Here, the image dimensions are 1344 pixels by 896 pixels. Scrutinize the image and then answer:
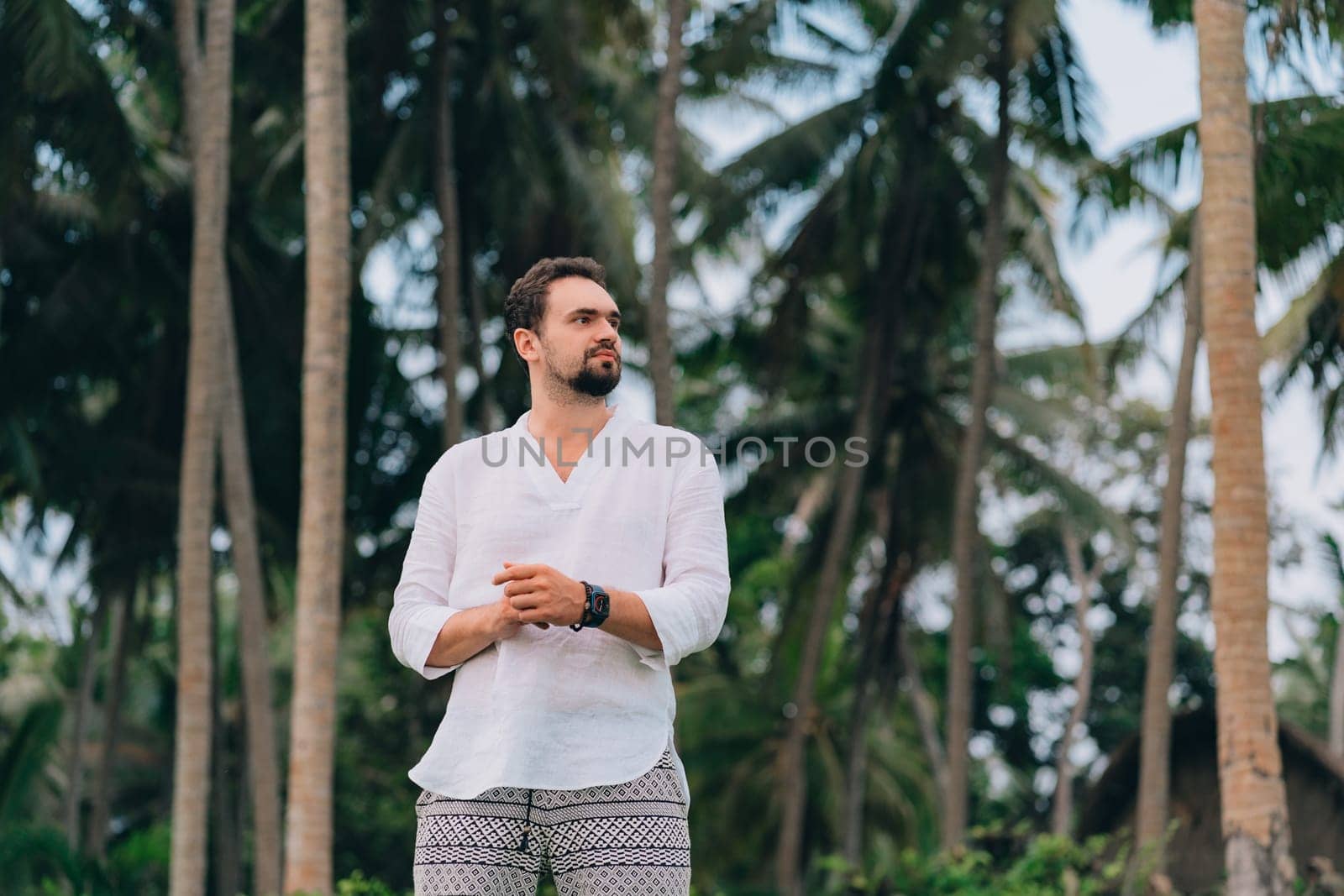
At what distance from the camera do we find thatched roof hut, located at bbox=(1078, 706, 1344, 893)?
45.7ft

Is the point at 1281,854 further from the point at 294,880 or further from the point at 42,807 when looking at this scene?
the point at 42,807

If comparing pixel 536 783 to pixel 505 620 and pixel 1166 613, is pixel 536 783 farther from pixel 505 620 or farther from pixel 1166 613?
pixel 1166 613

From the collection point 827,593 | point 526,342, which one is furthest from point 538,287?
point 827,593

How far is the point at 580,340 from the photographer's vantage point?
114 inches

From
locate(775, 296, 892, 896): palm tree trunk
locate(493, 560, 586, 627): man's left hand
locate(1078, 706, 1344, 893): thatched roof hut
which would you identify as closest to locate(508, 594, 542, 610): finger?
locate(493, 560, 586, 627): man's left hand

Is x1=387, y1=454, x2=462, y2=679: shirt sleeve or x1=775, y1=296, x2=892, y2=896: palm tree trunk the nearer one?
x1=387, y1=454, x2=462, y2=679: shirt sleeve

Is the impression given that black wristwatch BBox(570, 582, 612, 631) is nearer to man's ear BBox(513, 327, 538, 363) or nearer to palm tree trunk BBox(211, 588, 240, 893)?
man's ear BBox(513, 327, 538, 363)

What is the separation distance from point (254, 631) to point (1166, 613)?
24.7ft

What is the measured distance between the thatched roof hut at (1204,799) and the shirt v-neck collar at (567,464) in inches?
471

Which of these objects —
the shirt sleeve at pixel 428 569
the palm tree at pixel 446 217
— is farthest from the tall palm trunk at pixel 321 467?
the shirt sleeve at pixel 428 569

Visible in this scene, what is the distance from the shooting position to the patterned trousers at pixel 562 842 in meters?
2.68

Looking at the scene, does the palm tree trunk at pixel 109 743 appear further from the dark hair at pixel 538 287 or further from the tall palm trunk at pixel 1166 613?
the dark hair at pixel 538 287

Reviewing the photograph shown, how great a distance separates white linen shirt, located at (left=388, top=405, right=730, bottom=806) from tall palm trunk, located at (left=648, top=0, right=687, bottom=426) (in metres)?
11.3

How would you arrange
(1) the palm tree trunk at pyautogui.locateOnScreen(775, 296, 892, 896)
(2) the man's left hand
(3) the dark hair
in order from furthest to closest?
(1) the palm tree trunk at pyautogui.locateOnScreen(775, 296, 892, 896) < (3) the dark hair < (2) the man's left hand
